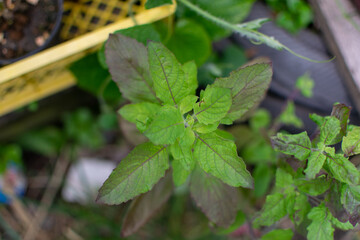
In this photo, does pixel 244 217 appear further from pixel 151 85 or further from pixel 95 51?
pixel 95 51

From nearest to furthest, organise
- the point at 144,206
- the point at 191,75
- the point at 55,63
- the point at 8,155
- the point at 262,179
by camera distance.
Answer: the point at 191,75 < the point at 144,206 < the point at 55,63 < the point at 262,179 < the point at 8,155

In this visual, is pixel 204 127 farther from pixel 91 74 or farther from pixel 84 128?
pixel 84 128

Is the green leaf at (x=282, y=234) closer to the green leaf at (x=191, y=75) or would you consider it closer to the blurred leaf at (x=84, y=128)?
the green leaf at (x=191, y=75)

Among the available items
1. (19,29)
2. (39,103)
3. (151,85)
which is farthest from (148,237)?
(19,29)

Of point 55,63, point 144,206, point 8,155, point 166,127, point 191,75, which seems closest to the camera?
point 166,127

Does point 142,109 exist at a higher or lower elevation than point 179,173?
higher

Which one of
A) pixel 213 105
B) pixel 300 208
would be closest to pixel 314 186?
pixel 300 208
